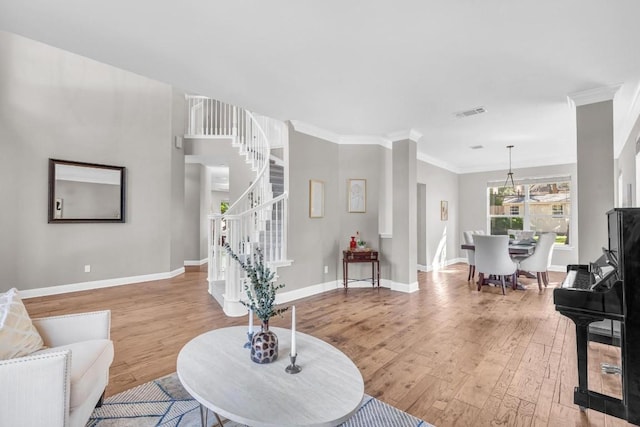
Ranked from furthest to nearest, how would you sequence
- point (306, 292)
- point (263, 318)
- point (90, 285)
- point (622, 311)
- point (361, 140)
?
point (361, 140) → point (90, 285) → point (306, 292) → point (622, 311) → point (263, 318)

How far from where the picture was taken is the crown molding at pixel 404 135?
189 inches

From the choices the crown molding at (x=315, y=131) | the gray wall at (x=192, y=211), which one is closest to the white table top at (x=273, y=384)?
the crown molding at (x=315, y=131)

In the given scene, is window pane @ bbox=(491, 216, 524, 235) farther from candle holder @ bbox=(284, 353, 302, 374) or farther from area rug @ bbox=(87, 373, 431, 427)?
candle holder @ bbox=(284, 353, 302, 374)

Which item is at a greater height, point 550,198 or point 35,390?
point 550,198

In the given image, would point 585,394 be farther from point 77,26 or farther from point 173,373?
point 77,26

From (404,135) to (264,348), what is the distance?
4.21 m

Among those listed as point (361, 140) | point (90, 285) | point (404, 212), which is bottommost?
point (90, 285)

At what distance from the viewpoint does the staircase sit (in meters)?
3.75

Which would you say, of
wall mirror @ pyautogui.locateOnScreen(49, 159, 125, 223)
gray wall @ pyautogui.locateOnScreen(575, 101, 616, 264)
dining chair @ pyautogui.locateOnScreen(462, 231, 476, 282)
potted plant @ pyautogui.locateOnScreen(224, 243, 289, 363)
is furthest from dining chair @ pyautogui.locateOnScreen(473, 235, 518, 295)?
wall mirror @ pyautogui.locateOnScreen(49, 159, 125, 223)

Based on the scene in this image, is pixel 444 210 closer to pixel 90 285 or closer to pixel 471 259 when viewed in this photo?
pixel 471 259

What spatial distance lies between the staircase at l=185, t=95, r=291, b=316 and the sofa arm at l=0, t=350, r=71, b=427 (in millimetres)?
2270

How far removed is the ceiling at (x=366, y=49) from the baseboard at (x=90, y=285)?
12.2 feet

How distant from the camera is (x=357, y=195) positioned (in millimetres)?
5223

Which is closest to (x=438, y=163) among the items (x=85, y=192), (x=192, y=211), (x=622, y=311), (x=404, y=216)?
(x=404, y=216)
